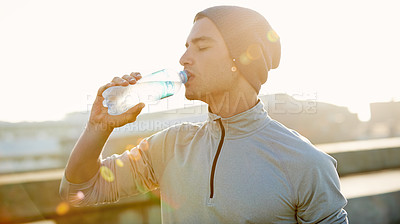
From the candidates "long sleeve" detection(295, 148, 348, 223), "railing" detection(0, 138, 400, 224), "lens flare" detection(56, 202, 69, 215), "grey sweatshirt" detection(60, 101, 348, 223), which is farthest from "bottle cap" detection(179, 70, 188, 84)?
"lens flare" detection(56, 202, 69, 215)

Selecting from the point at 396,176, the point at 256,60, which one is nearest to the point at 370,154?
the point at 396,176

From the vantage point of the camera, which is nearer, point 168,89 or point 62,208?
point 168,89

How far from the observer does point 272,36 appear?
2238 mm

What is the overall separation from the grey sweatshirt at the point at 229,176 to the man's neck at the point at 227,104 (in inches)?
2.5

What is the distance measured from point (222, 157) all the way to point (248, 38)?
828mm

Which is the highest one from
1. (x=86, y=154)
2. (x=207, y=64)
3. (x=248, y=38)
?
(x=248, y=38)

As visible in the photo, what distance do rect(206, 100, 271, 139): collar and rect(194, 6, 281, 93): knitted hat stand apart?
27 cm

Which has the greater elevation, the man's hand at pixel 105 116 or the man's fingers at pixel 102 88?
the man's fingers at pixel 102 88

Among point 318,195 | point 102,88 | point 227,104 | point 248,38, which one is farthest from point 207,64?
point 318,195

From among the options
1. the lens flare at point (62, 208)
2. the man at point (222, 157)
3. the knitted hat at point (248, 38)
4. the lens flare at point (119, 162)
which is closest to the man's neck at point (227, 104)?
the man at point (222, 157)

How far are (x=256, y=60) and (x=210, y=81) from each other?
0.43 meters

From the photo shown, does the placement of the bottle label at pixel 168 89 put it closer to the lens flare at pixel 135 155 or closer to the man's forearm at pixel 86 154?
the lens flare at pixel 135 155

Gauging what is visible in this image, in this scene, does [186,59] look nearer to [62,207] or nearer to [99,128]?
[99,128]

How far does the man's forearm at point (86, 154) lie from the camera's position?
5.44 ft
